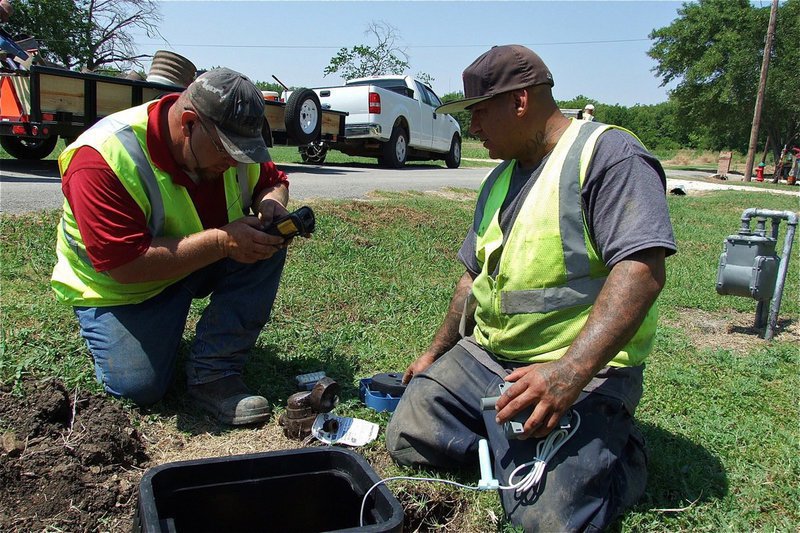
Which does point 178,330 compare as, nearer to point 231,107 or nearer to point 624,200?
point 231,107

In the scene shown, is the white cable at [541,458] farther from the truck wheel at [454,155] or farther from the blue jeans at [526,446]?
the truck wheel at [454,155]

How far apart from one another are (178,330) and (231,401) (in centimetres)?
42

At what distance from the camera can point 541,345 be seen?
7.97ft

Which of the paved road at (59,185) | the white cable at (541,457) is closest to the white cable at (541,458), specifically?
the white cable at (541,457)

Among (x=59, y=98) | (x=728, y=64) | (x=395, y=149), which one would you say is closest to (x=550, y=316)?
(x=59, y=98)

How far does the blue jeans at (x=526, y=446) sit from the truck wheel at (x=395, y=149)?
40.1ft

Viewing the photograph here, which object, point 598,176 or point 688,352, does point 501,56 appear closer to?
point 598,176

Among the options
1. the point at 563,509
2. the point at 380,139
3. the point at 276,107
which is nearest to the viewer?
the point at 563,509

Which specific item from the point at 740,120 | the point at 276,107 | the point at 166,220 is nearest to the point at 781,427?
the point at 166,220

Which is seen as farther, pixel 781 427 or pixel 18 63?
pixel 18 63

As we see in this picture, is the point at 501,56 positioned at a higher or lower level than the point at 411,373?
higher

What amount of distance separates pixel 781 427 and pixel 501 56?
220cm

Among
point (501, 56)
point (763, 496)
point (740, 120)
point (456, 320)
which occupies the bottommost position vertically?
point (763, 496)

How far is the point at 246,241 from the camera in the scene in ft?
9.44
